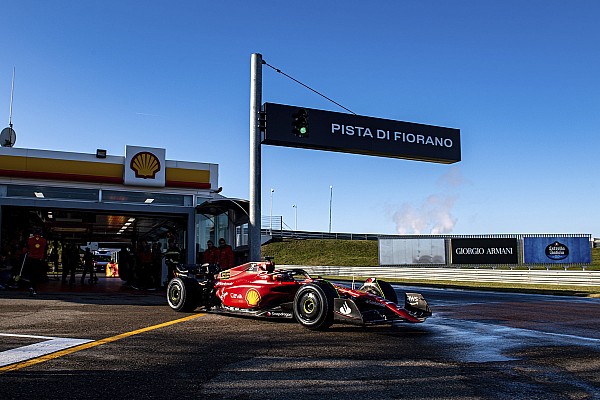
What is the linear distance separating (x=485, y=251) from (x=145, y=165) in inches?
1017

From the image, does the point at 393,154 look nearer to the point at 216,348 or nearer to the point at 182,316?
the point at 182,316

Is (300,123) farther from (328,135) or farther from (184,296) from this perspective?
(184,296)

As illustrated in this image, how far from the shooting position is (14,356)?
6.14 m

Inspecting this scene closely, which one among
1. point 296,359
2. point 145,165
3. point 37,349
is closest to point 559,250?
point 145,165

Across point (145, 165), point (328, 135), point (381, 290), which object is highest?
point (328, 135)

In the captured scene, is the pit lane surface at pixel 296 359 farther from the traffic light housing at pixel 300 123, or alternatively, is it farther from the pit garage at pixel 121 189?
the pit garage at pixel 121 189

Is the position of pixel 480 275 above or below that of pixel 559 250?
below

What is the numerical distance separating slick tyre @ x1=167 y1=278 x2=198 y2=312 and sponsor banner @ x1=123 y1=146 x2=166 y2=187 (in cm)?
885

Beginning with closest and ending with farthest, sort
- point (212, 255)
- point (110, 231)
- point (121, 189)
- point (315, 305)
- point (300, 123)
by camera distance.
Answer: point (315, 305), point (212, 255), point (300, 123), point (121, 189), point (110, 231)

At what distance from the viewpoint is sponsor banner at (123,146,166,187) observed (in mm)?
19812

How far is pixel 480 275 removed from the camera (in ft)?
108

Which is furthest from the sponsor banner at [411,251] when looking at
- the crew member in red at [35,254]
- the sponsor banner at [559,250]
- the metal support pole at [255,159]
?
the crew member in red at [35,254]

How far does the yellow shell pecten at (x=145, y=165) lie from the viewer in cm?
1988

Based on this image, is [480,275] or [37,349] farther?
[480,275]
